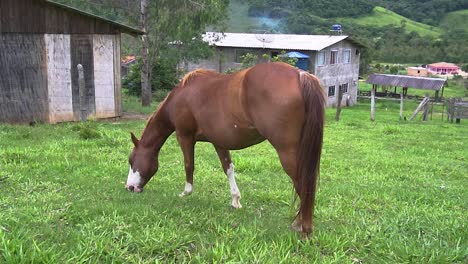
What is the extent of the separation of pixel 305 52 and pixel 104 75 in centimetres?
2383

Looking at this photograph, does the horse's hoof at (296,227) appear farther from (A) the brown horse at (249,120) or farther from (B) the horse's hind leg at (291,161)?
(B) the horse's hind leg at (291,161)

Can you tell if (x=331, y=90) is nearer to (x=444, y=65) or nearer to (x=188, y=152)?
(x=444, y=65)

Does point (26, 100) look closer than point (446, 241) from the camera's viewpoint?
No

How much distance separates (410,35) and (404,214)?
257ft

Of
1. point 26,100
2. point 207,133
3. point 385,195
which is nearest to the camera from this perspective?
point 207,133

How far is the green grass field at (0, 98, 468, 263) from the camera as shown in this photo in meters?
3.89

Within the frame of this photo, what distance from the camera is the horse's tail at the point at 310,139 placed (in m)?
4.25

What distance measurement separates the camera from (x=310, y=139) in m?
4.25

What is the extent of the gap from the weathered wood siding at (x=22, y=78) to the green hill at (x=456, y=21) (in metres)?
87.4

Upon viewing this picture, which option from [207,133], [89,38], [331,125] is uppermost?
[89,38]

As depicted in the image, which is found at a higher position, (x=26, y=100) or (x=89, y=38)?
(x=89, y=38)

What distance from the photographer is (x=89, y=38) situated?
14203 millimetres

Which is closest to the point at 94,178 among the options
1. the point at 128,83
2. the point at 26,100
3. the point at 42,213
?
the point at 42,213

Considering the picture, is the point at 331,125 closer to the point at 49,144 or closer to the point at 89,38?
the point at 89,38
